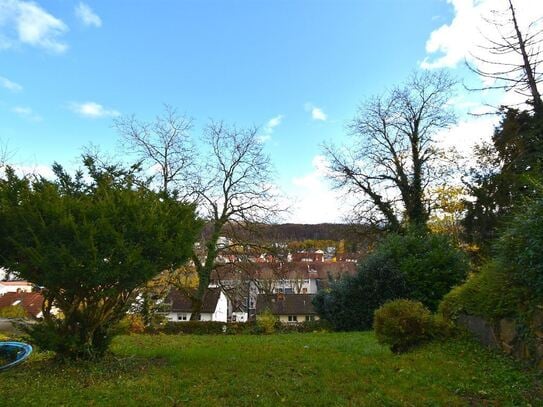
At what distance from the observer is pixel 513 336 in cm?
590

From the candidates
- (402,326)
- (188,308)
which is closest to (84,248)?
(402,326)

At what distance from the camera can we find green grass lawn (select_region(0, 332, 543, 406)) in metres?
4.30

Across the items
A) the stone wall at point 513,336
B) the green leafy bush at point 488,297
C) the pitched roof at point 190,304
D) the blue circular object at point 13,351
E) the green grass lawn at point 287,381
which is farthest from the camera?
the pitched roof at point 190,304

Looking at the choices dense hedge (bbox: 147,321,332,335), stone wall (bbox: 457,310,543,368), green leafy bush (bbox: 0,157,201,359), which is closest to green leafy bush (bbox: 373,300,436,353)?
stone wall (bbox: 457,310,543,368)

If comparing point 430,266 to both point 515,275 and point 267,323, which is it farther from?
point 515,275

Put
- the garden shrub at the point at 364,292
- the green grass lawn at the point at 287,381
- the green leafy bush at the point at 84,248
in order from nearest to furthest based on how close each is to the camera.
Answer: the green grass lawn at the point at 287,381, the green leafy bush at the point at 84,248, the garden shrub at the point at 364,292

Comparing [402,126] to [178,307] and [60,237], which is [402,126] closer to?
[60,237]

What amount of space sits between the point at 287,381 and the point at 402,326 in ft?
9.67

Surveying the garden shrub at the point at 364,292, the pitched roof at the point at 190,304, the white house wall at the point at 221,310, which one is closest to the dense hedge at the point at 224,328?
the garden shrub at the point at 364,292

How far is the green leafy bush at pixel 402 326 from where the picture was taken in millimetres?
7148

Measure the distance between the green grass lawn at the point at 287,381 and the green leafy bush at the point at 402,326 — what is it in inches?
A: 12.0

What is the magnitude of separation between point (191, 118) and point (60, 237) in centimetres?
2081

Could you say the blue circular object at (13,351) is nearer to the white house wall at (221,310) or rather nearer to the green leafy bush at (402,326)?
the green leafy bush at (402,326)

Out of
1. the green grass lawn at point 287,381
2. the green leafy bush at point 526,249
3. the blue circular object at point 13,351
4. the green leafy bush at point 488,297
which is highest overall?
the green leafy bush at point 526,249
